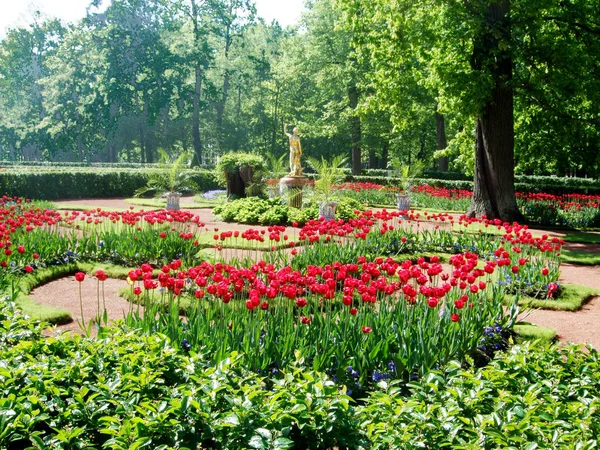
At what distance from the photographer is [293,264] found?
7.75 meters

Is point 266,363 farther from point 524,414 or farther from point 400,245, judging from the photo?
point 400,245

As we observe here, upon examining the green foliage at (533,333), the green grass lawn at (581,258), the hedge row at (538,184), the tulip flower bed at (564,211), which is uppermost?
the hedge row at (538,184)

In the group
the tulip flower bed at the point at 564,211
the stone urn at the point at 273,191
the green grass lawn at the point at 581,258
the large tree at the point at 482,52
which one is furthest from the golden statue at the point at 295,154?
the green grass lawn at the point at 581,258

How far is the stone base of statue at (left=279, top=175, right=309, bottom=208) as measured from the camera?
58.1 feet

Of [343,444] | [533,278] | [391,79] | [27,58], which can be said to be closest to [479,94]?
[391,79]

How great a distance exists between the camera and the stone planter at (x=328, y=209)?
47.3ft

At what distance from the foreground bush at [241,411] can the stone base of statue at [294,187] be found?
46.6 ft

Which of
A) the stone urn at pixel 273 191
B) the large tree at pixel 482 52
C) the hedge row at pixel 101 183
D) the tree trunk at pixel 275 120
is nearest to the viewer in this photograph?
the large tree at pixel 482 52

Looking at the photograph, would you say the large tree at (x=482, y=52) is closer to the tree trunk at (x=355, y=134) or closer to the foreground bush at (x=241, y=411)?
the foreground bush at (x=241, y=411)

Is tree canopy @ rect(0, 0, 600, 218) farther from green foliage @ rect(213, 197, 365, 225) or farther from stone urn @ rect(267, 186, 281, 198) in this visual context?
stone urn @ rect(267, 186, 281, 198)

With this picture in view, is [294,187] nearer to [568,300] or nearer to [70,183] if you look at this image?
[70,183]

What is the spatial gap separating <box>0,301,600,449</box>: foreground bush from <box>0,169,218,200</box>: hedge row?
57.1 feet

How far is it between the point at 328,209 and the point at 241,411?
1184 cm

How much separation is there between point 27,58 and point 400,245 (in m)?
63.2
